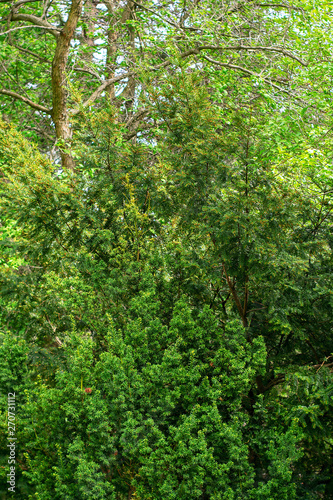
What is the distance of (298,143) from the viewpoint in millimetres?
8055

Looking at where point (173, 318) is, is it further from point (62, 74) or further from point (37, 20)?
point (37, 20)

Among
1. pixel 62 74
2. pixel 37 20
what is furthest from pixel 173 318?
pixel 37 20

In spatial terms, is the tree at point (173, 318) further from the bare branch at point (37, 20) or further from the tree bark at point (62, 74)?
the bare branch at point (37, 20)

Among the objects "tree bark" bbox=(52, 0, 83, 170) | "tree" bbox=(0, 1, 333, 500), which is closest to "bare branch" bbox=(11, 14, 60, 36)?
"tree bark" bbox=(52, 0, 83, 170)

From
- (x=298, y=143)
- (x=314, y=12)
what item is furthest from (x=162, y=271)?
(x=314, y=12)

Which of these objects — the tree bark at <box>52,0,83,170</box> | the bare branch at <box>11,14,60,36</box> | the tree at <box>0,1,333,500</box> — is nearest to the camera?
the tree at <box>0,1,333,500</box>

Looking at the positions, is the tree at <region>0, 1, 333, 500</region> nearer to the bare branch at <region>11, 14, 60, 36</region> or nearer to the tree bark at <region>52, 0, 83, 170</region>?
the tree bark at <region>52, 0, 83, 170</region>

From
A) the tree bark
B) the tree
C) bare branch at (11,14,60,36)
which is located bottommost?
the tree

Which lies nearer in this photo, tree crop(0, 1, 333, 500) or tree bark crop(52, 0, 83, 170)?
tree crop(0, 1, 333, 500)

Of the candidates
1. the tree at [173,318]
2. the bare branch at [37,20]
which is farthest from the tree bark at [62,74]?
the tree at [173,318]

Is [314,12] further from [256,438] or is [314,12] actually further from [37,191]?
[256,438]

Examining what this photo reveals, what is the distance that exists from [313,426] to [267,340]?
1.33m

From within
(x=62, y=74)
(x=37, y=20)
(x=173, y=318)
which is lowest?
(x=173, y=318)

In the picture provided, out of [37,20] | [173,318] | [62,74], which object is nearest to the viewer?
[173,318]
